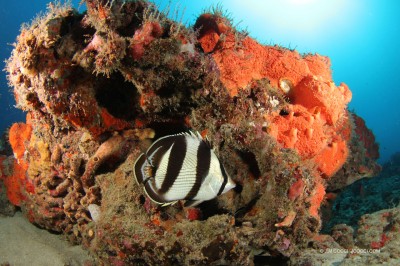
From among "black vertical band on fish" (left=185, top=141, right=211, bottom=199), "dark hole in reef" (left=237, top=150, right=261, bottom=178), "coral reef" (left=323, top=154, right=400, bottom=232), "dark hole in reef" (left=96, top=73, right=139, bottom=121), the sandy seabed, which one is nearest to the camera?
"black vertical band on fish" (left=185, top=141, right=211, bottom=199)

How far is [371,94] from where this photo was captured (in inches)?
5118

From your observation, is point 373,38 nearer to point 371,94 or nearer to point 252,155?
point 371,94

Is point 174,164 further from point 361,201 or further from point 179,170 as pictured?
point 361,201

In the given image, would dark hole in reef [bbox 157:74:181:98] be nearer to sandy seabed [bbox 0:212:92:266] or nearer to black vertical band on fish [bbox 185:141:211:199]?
black vertical band on fish [bbox 185:141:211:199]

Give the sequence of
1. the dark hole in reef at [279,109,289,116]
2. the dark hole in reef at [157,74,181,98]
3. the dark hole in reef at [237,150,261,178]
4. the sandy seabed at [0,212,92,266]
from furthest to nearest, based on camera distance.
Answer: the dark hole in reef at [279,109,289,116] → the sandy seabed at [0,212,92,266] → the dark hole in reef at [157,74,181,98] → the dark hole in reef at [237,150,261,178]

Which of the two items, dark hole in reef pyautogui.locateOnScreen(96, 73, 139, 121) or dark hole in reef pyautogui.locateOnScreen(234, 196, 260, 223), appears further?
dark hole in reef pyautogui.locateOnScreen(96, 73, 139, 121)

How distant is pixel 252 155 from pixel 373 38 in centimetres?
15659

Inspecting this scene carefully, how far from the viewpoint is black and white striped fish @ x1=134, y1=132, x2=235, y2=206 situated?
1.70 metres

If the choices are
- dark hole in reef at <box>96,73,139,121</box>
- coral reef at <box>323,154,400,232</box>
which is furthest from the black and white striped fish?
coral reef at <box>323,154,400,232</box>

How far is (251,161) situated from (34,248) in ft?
13.8

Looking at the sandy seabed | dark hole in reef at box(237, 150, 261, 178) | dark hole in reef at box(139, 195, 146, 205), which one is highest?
dark hole in reef at box(237, 150, 261, 178)

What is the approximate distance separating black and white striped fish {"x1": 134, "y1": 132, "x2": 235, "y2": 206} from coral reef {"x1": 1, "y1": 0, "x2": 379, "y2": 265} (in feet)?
3.12

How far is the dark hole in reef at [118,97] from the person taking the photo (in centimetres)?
359

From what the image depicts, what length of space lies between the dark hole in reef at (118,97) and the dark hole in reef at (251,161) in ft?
5.16
